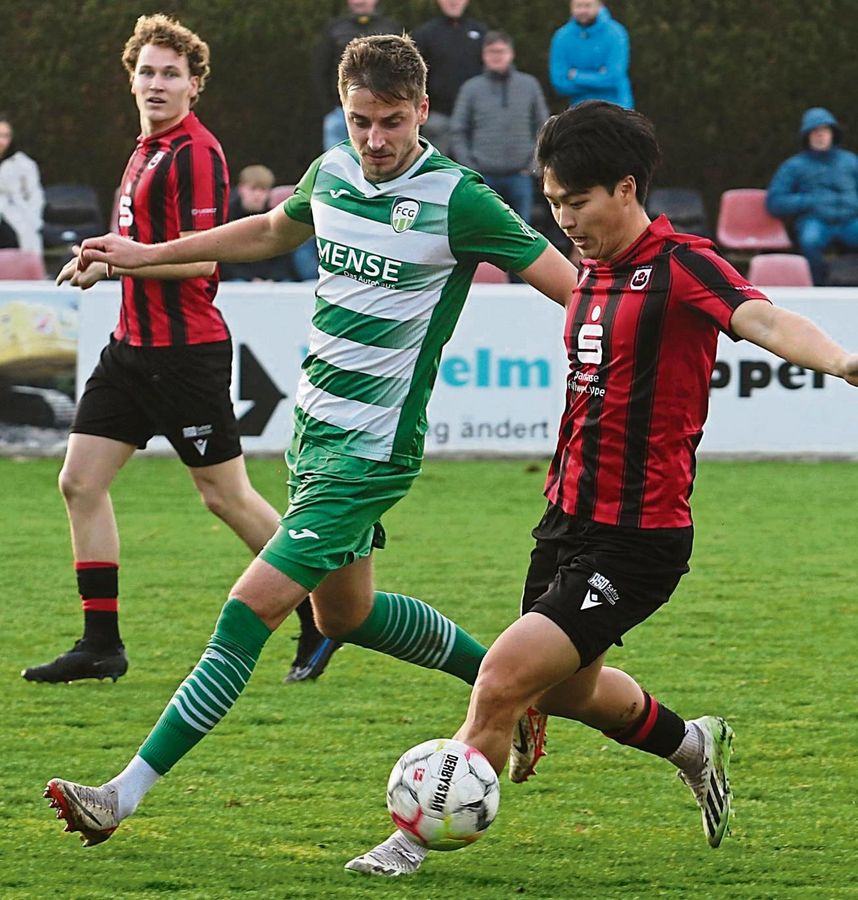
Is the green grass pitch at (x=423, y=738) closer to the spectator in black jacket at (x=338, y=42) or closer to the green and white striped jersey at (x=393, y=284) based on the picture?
the green and white striped jersey at (x=393, y=284)

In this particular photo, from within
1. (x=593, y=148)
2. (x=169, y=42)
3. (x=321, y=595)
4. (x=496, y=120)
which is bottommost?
(x=496, y=120)

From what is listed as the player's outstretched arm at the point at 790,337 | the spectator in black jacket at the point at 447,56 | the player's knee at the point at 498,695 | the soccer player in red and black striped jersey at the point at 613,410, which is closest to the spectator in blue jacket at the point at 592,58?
the spectator in black jacket at the point at 447,56

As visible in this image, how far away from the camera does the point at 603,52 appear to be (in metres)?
14.0

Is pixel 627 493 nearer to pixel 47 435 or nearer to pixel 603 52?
A: pixel 47 435

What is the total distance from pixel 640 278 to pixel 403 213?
32.8 inches

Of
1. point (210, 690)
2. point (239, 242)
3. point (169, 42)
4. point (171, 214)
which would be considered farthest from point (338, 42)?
point (210, 690)

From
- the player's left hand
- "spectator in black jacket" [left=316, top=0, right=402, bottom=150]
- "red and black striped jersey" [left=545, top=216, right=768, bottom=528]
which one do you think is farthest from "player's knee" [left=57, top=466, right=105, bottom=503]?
"spectator in black jacket" [left=316, top=0, right=402, bottom=150]

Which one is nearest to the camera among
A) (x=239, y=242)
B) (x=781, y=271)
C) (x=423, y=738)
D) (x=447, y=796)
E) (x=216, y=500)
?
(x=447, y=796)

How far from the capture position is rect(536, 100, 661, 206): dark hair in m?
4.30

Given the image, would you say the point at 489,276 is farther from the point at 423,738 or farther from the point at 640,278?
the point at 640,278

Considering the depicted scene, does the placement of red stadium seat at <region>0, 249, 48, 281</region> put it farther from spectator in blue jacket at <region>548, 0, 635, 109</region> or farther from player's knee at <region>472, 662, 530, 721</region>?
player's knee at <region>472, 662, 530, 721</region>

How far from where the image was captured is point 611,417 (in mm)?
4383

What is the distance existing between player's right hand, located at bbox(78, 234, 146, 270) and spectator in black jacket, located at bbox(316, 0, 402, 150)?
8.91m

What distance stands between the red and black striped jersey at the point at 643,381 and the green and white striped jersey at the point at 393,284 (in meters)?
0.59
